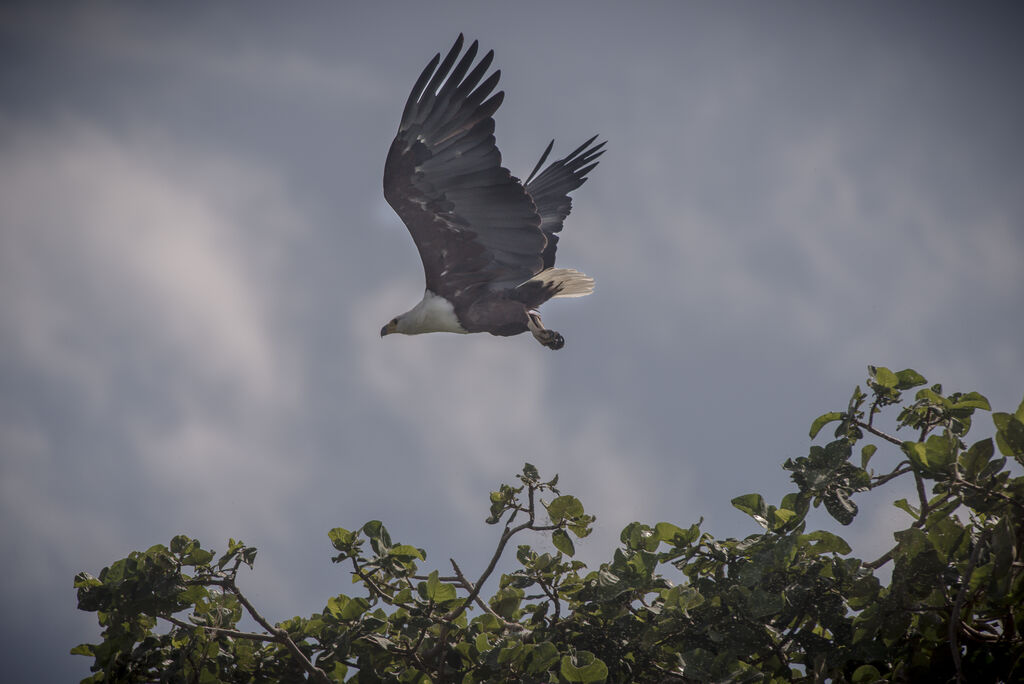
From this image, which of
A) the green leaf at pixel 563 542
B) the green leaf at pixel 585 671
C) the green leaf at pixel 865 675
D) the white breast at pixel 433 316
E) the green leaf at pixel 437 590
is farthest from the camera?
the white breast at pixel 433 316

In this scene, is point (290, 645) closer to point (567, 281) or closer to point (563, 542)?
point (563, 542)

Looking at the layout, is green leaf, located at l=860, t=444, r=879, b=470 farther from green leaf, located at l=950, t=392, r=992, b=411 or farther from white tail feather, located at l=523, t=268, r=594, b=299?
white tail feather, located at l=523, t=268, r=594, b=299

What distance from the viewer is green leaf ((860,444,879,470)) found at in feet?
Answer: 11.2

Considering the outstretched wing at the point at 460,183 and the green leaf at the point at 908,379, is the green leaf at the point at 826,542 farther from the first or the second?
the outstretched wing at the point at 460,183

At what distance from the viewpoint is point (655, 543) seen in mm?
3490

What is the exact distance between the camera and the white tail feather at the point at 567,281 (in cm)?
723

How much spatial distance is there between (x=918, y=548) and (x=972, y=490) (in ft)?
1.01

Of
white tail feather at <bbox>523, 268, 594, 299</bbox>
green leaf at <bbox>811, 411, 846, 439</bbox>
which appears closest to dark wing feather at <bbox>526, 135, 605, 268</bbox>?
white tail feather at <bbox>523, 268, 594, 299</bbox>

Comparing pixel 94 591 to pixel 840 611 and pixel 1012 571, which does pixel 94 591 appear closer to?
pixel 840 611

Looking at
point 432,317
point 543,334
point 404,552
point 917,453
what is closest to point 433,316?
point 432,317

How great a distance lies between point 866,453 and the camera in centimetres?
344

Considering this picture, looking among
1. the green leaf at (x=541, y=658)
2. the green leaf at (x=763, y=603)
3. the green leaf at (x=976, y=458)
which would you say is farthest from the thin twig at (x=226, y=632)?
the green leaf at (x=976, y=458)

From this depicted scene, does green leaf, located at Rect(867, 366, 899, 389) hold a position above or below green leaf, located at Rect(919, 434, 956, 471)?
above

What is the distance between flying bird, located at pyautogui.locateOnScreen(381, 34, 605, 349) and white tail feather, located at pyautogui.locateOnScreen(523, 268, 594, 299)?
0.02 meters
